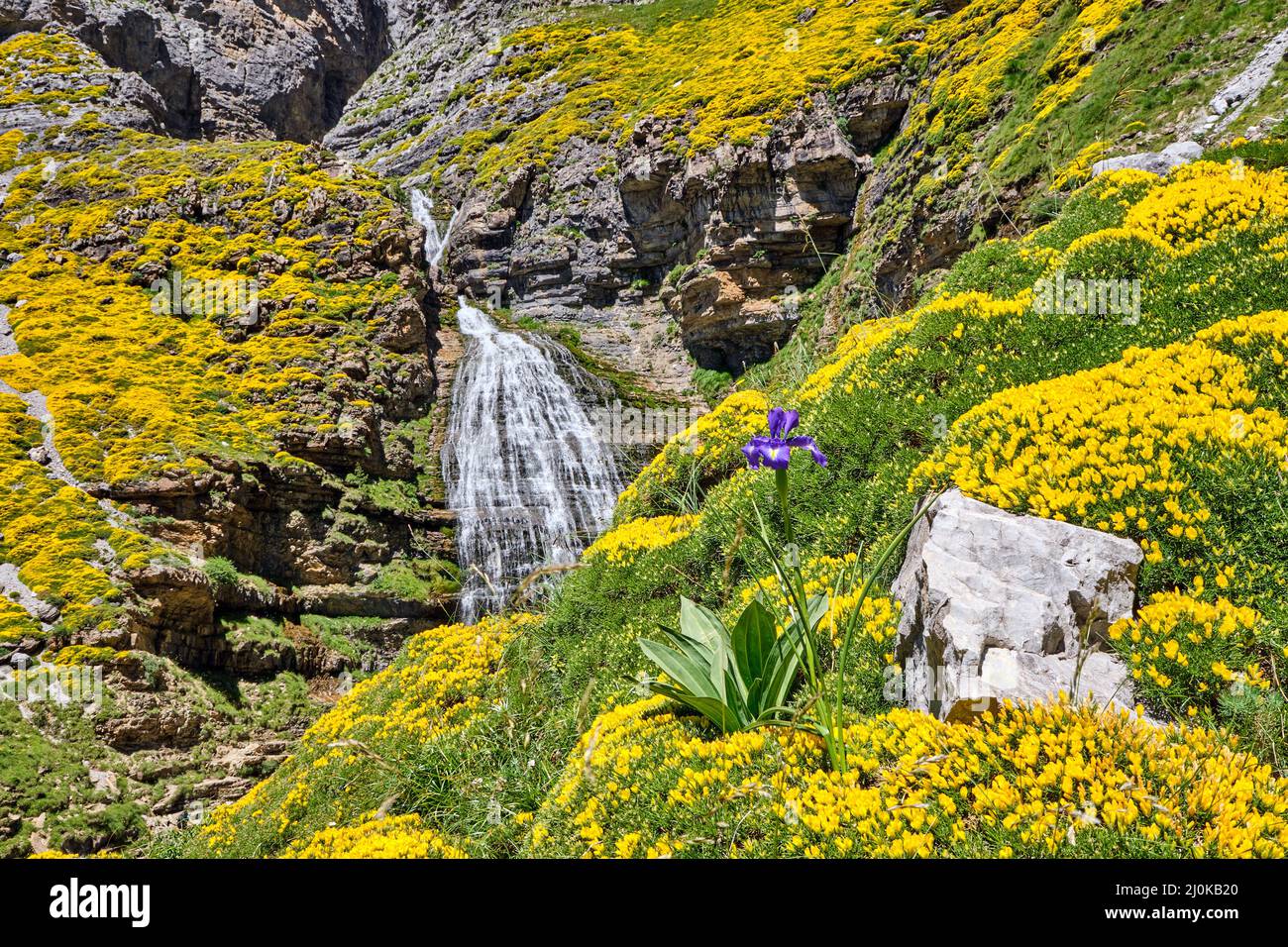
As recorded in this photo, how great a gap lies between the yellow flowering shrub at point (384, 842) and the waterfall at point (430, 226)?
39.7 metres

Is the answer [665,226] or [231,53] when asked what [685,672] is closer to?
[665,226]

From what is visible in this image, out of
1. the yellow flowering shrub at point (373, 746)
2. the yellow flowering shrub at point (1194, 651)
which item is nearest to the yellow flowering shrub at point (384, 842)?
the yellow flowering shrub at point (373, 746)

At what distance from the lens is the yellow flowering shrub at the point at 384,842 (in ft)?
14.2

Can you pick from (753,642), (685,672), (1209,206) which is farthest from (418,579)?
(1209,206)

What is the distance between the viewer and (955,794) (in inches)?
107

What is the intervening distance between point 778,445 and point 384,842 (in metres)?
4.16

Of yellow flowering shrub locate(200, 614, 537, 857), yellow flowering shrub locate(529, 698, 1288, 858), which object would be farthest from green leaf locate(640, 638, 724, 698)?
yellow flowering shrub locate(200, 614, 537, 857)

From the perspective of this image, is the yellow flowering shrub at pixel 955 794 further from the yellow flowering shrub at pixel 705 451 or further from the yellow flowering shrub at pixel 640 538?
the yellow flowering shrub at pixel 705 451

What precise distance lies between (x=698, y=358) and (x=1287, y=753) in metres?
31.2

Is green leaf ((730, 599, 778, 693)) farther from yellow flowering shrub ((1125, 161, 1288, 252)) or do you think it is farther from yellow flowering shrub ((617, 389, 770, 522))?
yellow flowering shrub ((1125, 161, 1288, 252))

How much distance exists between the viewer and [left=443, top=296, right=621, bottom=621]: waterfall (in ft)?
71.4

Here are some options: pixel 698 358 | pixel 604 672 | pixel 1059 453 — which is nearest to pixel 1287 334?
pixel 1059 453

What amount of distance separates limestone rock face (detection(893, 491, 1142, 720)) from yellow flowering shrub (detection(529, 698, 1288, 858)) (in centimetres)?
20
